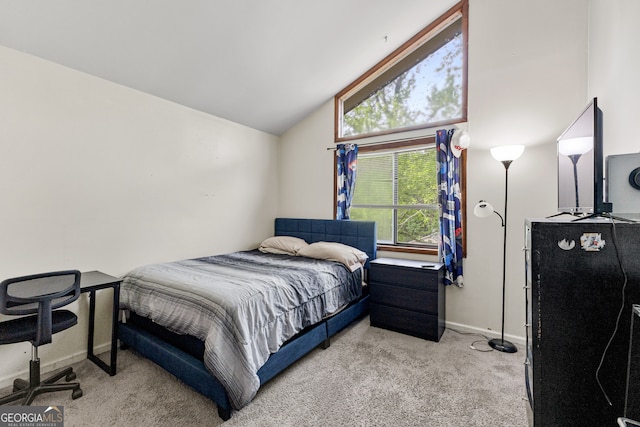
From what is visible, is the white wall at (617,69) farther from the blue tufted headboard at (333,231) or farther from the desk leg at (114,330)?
the desk leg at (114,330)

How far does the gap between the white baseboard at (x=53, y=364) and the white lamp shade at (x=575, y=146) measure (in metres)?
3.79

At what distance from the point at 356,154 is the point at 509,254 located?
2.07 m

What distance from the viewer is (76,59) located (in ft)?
7.45

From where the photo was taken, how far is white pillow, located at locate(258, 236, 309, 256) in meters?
3.63

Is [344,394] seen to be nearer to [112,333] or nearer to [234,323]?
[234,323]

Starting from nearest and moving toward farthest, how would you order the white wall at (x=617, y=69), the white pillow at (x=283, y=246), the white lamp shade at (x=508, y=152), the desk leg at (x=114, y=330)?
the white wall at (x=617, y=69) → the desk leg at (x=114, y=330) → the white lamp shade at (x=508, y=152) → the white pillow at (x=283, y=246)

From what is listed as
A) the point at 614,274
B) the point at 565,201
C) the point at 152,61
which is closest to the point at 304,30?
the point at 152,61

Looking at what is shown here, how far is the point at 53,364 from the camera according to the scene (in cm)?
227

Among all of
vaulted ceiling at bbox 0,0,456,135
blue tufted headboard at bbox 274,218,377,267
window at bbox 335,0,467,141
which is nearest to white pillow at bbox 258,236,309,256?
blue tufted headboard at bbox 274,218,377,267

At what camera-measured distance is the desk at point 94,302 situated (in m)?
2.07

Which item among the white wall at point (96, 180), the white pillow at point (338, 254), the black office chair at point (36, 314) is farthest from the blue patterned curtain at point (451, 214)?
the black office chair at point (36, 314)

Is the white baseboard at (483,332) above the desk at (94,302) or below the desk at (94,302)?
below

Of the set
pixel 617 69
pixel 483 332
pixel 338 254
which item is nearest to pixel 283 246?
pixel 338 254

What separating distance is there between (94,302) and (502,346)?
368 centimetres
